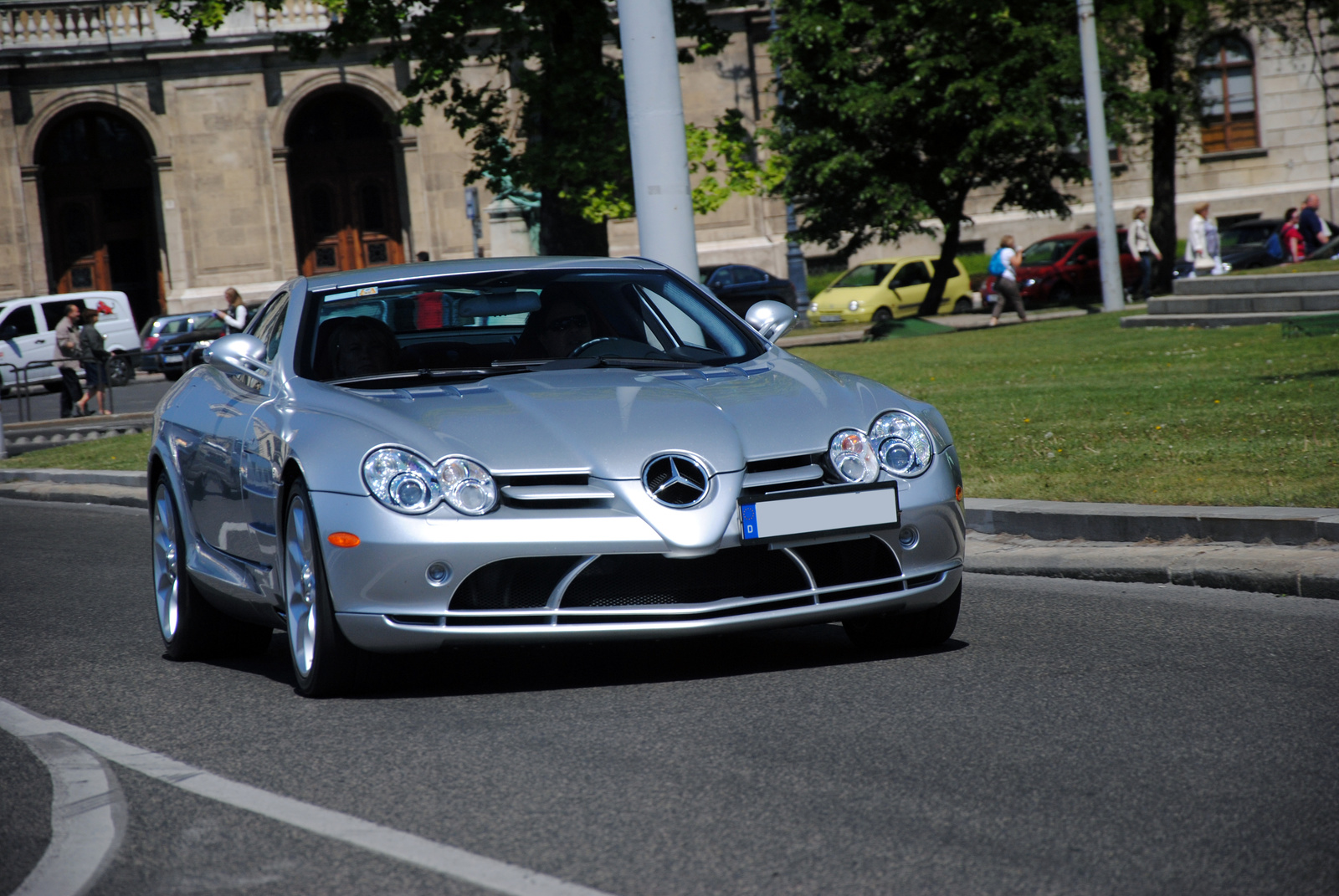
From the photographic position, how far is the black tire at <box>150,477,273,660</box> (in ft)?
22.4

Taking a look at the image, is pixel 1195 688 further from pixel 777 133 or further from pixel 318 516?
pixel 777 133

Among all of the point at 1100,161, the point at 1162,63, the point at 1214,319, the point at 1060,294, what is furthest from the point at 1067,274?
the point at 1214,319

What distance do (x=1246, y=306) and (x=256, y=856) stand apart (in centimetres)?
1940

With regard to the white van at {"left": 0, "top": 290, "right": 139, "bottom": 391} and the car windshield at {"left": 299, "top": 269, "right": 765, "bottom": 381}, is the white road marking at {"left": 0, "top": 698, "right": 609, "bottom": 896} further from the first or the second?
the white van at {"left": 0, "top": 290, "right": 139, "bottom": 391}

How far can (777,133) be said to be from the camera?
33.1 m

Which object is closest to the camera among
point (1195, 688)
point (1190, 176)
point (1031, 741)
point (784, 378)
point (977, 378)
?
point (1031, 741)

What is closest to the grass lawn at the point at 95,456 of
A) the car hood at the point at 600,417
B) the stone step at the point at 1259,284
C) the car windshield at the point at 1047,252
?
the car hood at the point at 600,417

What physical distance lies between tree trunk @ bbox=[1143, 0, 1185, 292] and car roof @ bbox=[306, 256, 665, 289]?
26.4 meters

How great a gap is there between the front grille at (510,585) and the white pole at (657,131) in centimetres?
672

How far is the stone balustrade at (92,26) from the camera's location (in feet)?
146

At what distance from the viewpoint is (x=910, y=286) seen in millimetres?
36781

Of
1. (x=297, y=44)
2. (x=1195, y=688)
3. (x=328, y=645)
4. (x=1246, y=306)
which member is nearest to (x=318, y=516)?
(x=328, y=645)

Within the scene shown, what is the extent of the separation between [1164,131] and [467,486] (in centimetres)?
3014

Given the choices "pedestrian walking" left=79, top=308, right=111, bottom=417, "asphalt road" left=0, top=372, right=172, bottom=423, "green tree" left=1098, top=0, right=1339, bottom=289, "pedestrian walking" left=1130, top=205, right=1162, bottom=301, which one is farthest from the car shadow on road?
"pedestrian walking" left=1130, top=205, right=1162, bottom=301
